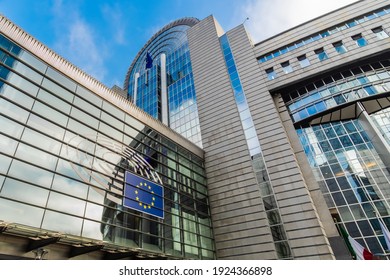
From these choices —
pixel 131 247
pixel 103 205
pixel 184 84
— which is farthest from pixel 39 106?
pixel 184 84

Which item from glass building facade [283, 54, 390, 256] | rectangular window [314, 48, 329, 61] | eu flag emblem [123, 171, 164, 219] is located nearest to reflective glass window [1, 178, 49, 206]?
eu flag emblem [123, 171, 164, 219]

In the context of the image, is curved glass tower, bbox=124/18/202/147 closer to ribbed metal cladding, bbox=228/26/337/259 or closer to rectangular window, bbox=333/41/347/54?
ribbed metal cladding, bbox=228/26/337/259

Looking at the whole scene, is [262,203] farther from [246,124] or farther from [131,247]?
[131,247]

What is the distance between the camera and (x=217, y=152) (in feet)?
99.3

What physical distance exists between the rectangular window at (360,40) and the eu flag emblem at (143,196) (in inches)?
1184

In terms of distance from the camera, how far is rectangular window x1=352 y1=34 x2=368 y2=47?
102 feet

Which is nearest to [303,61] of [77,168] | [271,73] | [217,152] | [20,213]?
[271,73]

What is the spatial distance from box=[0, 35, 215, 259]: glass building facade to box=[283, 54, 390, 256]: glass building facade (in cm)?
1358

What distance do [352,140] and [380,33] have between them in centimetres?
Result: 1492

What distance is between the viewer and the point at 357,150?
87.4ft

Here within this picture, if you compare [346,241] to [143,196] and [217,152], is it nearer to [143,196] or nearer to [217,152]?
[217,152]

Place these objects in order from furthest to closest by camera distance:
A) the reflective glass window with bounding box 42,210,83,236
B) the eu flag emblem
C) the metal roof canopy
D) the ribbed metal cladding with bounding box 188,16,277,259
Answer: the metal roof canopy < the ribbed metal cladding with bounding box 188,16,277,259 < the eu flag emblem < the reflective glass window with bounding box 42,210,83,236

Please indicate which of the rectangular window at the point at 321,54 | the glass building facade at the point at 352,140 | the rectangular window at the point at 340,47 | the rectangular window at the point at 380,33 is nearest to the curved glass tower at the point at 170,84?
the glass building facade at the point at 352,140

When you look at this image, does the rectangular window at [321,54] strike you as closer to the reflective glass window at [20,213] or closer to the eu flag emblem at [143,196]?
the eu flag emblem at [143,196]
